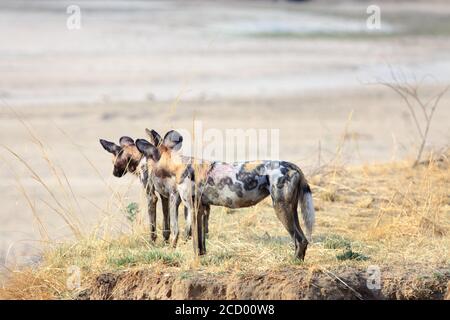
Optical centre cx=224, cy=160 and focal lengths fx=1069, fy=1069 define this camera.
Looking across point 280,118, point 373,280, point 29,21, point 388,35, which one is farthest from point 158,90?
point 373,280

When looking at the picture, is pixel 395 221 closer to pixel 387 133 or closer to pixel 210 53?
pixel 387 133

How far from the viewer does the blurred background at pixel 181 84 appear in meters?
15.2

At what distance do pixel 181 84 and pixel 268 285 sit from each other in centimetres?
1757

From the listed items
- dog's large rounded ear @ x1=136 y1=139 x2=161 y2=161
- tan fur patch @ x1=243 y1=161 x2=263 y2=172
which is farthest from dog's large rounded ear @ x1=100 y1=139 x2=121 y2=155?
tan fur patch @ x1=243 y1=161 x2=263 y2=172

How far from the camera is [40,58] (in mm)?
27109

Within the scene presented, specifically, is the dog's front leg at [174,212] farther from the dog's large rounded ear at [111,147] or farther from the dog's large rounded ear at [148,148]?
the dog's large rounded ear at [111,147]

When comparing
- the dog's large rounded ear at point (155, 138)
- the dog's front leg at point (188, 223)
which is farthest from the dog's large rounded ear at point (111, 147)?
the dog's front leg at point (188, 223)

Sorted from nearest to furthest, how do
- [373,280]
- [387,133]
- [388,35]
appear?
[373,280] < [387,133] < [388,35]

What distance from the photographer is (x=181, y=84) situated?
24.3 metres

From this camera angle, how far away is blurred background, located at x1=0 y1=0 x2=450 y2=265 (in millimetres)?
15164

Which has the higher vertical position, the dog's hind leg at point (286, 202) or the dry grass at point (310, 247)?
the dog's hind leg at point (286, 202)

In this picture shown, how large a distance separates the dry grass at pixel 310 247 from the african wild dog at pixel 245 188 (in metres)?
0.30

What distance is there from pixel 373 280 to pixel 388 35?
29907 mm

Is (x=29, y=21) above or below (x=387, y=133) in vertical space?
above
